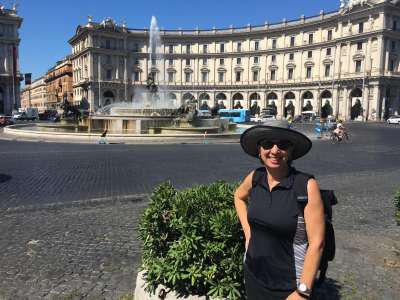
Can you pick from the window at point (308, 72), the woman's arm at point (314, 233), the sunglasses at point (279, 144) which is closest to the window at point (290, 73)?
the window at point (308, 72)

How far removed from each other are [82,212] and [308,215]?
595 centimetres

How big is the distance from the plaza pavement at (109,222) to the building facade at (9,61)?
79.9m

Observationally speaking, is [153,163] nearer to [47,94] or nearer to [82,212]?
[82,212]

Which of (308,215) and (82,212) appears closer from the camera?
(308,215)

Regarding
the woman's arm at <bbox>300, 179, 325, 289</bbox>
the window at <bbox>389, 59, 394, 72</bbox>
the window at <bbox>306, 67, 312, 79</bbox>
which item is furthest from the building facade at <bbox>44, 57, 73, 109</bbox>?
the woman's arm at <bbox>300, 179, 325, 289</bbox>

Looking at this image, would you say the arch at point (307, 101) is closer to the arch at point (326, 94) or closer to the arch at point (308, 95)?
the arch at point (308, 95)

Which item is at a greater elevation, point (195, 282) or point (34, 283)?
point (195, 282)

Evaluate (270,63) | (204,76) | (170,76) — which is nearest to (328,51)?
(270,63)

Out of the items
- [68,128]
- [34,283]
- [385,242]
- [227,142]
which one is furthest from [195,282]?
[68,128]

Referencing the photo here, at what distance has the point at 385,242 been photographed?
18.9 feet

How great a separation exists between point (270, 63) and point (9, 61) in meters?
59.5

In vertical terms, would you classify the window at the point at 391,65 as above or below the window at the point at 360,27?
below

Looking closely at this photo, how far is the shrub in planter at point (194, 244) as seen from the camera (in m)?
3.02

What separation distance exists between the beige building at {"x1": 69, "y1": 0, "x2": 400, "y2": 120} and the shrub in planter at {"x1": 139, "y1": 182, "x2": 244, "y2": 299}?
243ft
